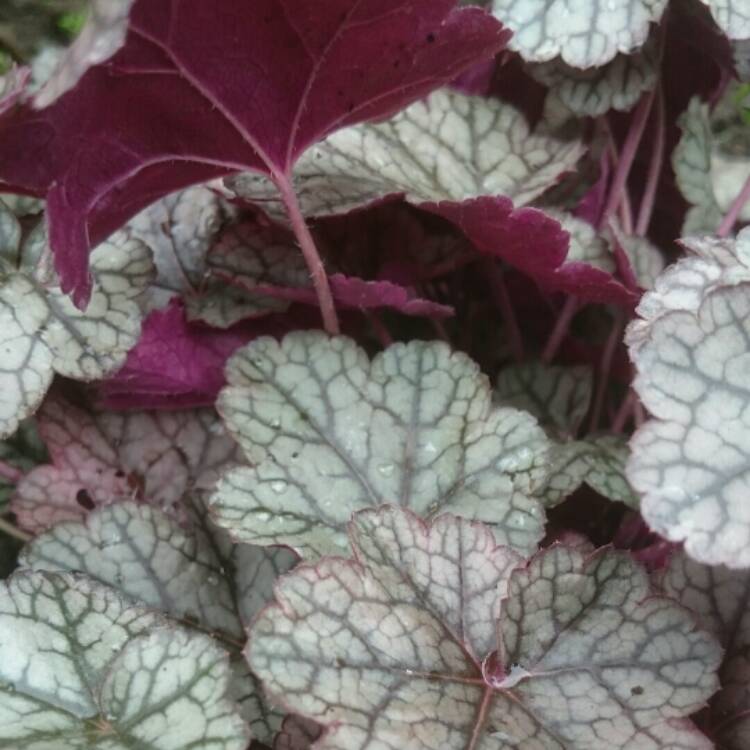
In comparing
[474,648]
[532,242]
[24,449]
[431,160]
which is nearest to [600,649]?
[474,648]

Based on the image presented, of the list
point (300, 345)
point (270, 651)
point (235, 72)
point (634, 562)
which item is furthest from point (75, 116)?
point (634, 562)

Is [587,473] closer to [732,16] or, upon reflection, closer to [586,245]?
[586,245]

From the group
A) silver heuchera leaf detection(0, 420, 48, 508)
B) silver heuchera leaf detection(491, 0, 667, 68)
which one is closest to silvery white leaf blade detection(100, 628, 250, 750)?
silver heuchera leaf detection(0, 420, 48, 508)

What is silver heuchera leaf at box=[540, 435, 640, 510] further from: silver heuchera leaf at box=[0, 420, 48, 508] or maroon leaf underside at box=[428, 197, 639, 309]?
silver heuchera leaf at box=[0, 420, 48, 508]

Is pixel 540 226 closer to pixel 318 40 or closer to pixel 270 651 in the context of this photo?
pixel 318 40

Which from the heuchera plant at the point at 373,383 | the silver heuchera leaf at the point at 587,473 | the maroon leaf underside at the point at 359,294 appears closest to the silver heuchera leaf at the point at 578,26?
the heuchera plant at the point at 373,383

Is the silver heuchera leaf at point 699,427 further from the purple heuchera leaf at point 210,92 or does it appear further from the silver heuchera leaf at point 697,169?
the silver heuchera leaf at point 697,169
